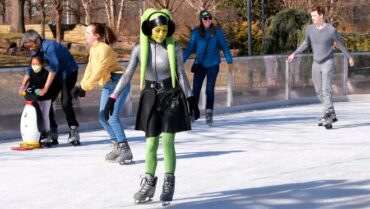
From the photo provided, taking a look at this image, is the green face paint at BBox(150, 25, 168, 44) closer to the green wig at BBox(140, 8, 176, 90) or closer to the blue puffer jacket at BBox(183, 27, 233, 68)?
the green wig at BBox(140, 8, 176, 90)

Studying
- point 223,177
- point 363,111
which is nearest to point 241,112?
point 363,111

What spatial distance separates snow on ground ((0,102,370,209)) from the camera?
7.10 meters

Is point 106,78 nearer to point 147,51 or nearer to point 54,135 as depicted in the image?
point 54,135

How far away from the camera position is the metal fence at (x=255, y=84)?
42.1ft

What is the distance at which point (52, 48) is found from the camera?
429 inches

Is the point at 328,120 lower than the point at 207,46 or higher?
lower

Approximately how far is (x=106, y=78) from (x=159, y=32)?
8.44 ft

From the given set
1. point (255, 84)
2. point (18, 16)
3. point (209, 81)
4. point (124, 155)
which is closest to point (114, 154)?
point (124, 155)

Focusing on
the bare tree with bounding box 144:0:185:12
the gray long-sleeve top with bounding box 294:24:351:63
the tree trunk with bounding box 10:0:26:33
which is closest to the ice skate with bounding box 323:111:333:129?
the gray long-sleeve top with bounding box 294:24:351:63

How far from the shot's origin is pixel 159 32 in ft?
22.8

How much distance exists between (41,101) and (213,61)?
3.26 m

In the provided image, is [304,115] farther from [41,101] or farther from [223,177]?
[223,177]

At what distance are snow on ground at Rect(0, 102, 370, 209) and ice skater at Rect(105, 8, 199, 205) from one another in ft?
1.05

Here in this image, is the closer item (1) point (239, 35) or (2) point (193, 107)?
(2) point (193, 107)
